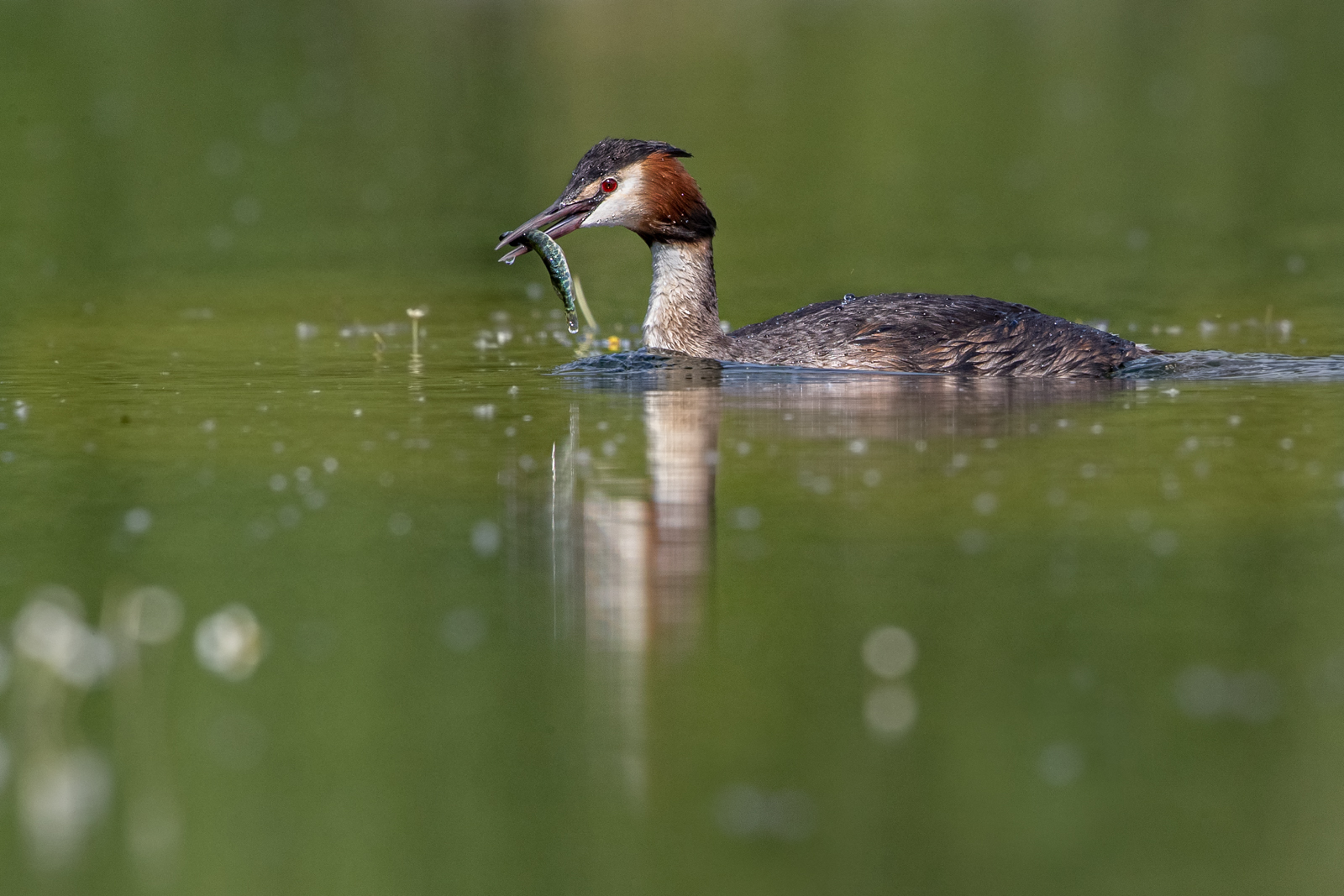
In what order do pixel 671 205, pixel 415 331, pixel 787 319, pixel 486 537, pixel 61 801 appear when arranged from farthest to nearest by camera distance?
pixel 415 331
pixel 671 205
pixel 787 319
pixel 486 537
pixel 61 801

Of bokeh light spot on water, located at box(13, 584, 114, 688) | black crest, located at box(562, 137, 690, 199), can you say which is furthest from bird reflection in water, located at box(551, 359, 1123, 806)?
bokeh light spot on water, located at box(13, 584, 114, 688)

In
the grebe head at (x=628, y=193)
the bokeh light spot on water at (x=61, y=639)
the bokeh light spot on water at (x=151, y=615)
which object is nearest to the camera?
the bokeh light spot on water at (x=61, y=639)

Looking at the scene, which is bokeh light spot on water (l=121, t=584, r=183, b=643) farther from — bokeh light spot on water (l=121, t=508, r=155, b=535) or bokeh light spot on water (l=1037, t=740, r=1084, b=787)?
bokeh light spot on water (l=1037, t=740, r=1084, b=787)

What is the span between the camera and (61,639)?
7.96 m

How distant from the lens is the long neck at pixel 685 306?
16672 millimetres

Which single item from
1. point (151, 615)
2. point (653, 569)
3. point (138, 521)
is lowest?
point (151, 615)

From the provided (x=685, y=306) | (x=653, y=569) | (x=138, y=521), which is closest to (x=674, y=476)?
(x=653, y=569)

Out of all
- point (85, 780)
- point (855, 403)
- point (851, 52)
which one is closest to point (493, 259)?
point (855, 403)

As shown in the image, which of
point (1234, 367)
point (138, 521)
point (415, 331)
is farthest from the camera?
point (415, 331)

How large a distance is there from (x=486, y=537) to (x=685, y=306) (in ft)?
20.5

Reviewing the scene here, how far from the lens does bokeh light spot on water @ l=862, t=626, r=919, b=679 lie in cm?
845

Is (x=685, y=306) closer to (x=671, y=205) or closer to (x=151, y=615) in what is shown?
(x=671, y=205)

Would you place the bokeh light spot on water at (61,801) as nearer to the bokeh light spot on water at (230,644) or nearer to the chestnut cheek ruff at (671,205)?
the bokeh light spot on water at (230,644)

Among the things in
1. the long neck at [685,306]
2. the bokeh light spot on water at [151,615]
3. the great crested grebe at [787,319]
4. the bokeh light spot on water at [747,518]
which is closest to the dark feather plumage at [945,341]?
the great crested grebe at [787,319]
